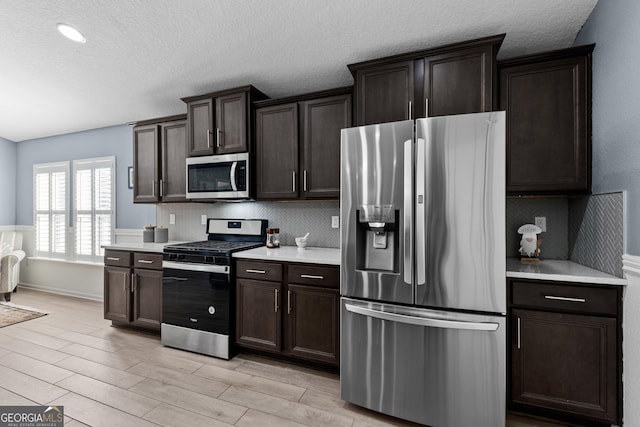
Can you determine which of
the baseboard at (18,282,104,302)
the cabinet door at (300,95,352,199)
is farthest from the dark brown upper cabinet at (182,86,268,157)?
the baseboard at (18,282,104,302)

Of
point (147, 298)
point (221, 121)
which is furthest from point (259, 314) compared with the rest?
point (221, 121)

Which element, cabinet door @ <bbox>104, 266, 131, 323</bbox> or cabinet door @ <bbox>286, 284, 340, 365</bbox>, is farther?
cabinet door @ <bbox>104, 266, 131, 323</bbox>

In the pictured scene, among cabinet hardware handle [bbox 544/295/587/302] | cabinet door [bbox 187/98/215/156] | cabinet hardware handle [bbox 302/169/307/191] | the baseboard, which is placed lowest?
the baseboard

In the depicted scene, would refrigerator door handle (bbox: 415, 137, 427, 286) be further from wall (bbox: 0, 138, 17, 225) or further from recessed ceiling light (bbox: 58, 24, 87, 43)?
wall (bbox: 0, 138, 17, 225)

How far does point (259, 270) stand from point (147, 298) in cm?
141

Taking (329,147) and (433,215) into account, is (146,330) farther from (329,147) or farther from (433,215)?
(433,215)

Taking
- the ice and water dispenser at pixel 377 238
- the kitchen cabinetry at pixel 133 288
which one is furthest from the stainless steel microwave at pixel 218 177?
the ice and water dispenser at pixel 377 238

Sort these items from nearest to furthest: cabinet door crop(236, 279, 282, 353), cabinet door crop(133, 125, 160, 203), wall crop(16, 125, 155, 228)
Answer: cabinet door crop(236, 279, 282, 353) → cabinet door crop(133, 125, 160, 203) → wall crop(16, 125, 155, 228)

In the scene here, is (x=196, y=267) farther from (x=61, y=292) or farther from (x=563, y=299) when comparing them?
(x=61, y=292)

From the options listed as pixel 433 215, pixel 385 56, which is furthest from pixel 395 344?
pixel 385 56

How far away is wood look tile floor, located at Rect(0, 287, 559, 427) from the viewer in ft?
6.09

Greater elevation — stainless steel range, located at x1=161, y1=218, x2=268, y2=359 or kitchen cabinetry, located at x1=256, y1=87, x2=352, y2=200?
kitchen cabinetry, located at x1=256, y1=87, x2=352, y2=200

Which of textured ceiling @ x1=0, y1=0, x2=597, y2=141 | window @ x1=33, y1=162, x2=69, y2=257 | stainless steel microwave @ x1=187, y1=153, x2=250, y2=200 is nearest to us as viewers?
textured ceiling @ x1=0, y1=0, x2=597, y2=141

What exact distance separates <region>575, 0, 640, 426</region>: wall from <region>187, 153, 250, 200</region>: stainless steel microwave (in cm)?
266
